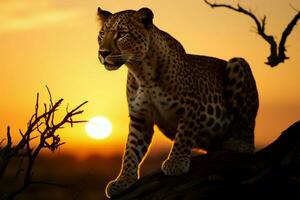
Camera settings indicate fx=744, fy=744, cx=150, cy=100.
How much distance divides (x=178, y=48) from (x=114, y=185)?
2.59 m

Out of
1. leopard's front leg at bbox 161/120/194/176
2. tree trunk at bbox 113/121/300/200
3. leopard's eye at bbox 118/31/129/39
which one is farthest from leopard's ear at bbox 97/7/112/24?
tree trunk at bbox 113/121/300/200

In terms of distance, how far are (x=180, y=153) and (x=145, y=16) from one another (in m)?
2.29

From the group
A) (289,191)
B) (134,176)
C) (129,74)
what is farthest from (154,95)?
(289,191)

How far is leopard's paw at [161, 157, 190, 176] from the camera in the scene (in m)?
12.0

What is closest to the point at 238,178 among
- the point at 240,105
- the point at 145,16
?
the point at 240,105

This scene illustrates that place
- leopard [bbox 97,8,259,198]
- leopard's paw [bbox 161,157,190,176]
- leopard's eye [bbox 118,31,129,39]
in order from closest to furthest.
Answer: leopard's eye [bbox 118,31,129,39]
leopard [bbox 97,8,259,198]
leopard's paw [bbox 161,157,190,176]

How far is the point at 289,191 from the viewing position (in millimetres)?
10930

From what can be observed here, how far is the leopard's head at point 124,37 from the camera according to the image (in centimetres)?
1148

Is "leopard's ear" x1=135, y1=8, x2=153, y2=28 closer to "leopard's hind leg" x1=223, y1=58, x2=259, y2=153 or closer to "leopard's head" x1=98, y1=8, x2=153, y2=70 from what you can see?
"leopard's head" x1=98, y1=8, x2=153, y2=70

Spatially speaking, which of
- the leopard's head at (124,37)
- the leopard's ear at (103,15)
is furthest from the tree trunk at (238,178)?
the leopard's ear at (103,15)

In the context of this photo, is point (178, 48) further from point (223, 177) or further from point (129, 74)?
point (223, 177)

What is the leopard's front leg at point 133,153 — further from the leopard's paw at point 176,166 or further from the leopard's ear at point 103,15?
the leopard's ear at point 103,15

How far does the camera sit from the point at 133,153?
41.5 feet

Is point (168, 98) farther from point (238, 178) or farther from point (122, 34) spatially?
point (238, 178)
